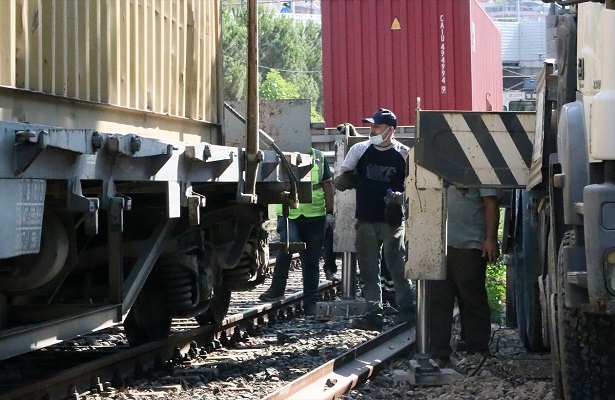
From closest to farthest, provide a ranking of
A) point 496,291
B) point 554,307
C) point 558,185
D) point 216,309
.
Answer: point 558,185 < point 554,307 < point 216,309 < point 496,291

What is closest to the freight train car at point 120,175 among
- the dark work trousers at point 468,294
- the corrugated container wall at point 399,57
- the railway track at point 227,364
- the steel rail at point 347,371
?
the railway track at point 227,364

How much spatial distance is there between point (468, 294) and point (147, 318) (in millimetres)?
2339

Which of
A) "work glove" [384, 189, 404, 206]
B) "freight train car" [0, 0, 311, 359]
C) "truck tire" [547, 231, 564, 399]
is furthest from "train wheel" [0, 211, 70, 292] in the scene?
"work glove" [384, 189, 404, 206]

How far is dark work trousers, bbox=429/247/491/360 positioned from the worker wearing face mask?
1.61 meters

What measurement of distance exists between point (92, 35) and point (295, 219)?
5.13 meters

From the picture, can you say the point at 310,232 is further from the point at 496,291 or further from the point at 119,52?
the point at 119,52

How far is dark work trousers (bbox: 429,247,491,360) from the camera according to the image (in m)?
8.11

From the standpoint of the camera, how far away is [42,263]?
235 inches

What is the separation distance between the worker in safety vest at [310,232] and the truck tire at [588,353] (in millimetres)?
6208

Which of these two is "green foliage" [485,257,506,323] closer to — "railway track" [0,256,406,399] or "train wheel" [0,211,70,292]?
"railway track" [0,256,406,399]

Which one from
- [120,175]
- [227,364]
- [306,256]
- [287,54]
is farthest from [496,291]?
[287,54]

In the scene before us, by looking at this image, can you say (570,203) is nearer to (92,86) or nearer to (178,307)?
(92,86)

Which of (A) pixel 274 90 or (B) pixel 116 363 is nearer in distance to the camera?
(B) pixel 116 363

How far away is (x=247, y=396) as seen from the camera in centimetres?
675
